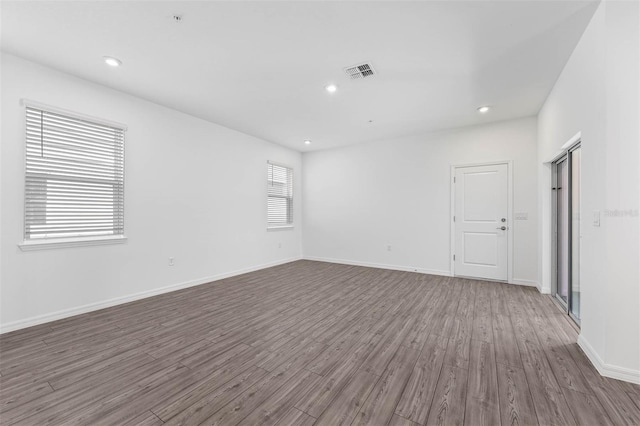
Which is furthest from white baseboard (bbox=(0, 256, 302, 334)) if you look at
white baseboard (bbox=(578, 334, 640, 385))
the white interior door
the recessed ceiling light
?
white baseboard (bbox=(578, 334, 640, 385))

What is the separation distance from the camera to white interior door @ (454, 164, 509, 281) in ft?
15.1

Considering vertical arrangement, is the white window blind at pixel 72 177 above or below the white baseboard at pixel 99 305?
above

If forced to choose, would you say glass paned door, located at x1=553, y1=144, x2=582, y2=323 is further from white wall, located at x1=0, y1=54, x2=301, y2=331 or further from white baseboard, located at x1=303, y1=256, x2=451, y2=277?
white wall, located at x1=0, y1=54, x2=301, y2=331

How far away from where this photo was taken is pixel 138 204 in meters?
3.68

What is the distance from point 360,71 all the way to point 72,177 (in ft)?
11.9

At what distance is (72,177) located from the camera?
3100mm

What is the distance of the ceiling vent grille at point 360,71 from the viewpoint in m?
2.89

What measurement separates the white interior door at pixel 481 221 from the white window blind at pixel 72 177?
18.2ft

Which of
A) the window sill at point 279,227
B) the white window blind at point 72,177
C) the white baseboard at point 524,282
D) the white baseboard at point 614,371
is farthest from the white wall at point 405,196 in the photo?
the white window blind at point 72,177

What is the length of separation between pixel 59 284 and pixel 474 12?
4.97 m

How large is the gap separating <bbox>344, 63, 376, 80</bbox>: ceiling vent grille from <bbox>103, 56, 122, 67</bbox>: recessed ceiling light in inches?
97.4

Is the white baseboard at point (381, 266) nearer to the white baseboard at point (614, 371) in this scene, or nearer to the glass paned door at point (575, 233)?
the glass paned door at point (575, 233)

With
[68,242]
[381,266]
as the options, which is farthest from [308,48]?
[381,266]

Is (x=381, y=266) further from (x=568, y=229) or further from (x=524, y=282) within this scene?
(x=568, y=229)
